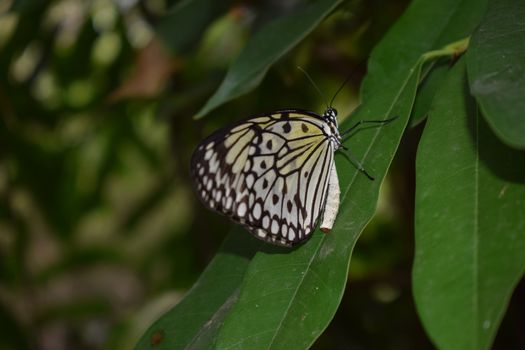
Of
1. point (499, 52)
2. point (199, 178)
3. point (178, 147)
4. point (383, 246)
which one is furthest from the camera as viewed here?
point (383, 246)

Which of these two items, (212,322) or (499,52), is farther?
(212,322)

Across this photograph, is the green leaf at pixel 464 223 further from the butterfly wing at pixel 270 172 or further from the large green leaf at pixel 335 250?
the butterfly wing at pixel 270 172

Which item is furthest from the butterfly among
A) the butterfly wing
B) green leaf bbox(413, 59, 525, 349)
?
green leaf bbox(413, 59, 525, 349)

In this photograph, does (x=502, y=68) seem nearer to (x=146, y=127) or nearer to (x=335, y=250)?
(x=335, y=250)

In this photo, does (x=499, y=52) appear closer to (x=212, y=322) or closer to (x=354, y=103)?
(x=212, y=322)

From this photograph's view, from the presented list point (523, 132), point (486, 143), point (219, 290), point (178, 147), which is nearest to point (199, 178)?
point (219, 290)

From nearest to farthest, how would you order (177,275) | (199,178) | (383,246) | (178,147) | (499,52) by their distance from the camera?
(499,52), (199,178), (178,147), (383,246), (177,275)

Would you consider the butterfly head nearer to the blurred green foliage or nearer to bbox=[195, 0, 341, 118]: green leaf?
bbox=[195, 0, 341, 118]: green leaf

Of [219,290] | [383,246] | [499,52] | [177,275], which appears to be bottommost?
[383,246]
